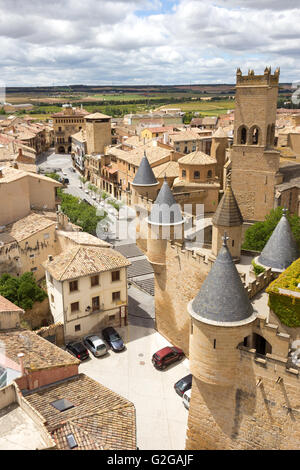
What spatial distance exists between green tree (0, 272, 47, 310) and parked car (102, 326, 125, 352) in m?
5.17

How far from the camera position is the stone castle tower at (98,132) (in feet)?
252

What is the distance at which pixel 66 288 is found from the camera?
87.3 ft

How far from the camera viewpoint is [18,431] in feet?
45.4

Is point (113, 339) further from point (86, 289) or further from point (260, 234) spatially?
point (260, 234)

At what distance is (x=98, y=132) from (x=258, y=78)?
4558 cm

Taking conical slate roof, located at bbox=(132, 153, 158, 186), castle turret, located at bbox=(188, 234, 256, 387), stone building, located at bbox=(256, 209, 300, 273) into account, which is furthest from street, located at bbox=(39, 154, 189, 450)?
conical slate roof, located at bbox=(132, 153, 158, 186)

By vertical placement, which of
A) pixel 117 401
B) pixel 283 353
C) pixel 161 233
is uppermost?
pixel 161 233

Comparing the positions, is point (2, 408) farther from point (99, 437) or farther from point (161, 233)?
point (161, 233)

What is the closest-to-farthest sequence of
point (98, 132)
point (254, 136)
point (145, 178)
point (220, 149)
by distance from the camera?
point (145, 178) → point (254, 136) → point (220, 149) → point (98, 132)

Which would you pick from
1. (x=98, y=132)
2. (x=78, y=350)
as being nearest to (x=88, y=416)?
(x=78, y=350)

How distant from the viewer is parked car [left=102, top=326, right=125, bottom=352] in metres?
26.4

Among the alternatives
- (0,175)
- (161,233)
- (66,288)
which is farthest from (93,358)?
(0,175)

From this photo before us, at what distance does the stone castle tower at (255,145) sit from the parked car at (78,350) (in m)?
22.3
